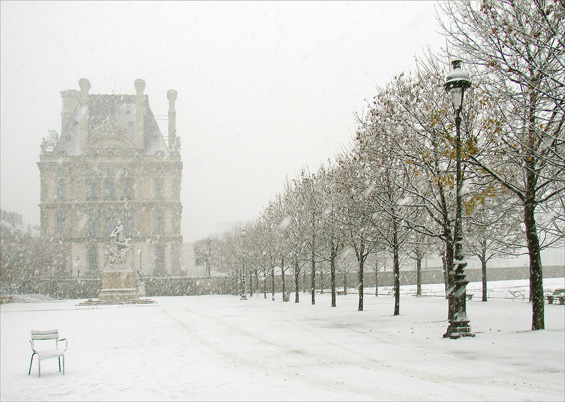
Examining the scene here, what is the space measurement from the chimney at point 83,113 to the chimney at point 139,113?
669cm

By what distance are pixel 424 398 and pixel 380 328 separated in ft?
32.0

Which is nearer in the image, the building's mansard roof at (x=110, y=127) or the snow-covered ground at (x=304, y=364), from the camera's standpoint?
the snow-covered ground at (x=304, y=364)

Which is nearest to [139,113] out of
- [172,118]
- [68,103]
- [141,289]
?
[172,118]

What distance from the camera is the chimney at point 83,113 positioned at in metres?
76.2

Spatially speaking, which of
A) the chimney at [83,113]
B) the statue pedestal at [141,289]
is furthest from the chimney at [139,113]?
the statue pedestal at [141,289]

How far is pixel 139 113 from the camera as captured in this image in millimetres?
77312

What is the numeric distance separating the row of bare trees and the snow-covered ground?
3.19 meters

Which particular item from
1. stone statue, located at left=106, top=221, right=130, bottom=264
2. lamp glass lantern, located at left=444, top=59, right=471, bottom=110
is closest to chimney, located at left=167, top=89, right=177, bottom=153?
stone statue, located at left=106, top=221, right=130, bottom=264

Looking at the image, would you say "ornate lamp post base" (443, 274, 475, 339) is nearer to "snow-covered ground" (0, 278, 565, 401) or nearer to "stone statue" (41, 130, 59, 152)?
"snow-covered ground" (0, 278, 565, 401)

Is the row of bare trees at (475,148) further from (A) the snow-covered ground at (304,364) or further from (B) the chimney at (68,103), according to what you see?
(B) the chimney at (68,103)

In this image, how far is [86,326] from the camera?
865 inches

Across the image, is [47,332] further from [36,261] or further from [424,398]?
[36,261]

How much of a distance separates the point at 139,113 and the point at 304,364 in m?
70.8

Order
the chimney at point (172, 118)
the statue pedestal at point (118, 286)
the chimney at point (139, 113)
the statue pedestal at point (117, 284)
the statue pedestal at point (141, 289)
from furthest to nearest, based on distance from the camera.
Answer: the chimney at point (172, 118), the chimney at point (139, 113), the statue pedestal at point (141, 289), the statue pedestal at point (117, 284), the statue pedestal at point (118, 286)
